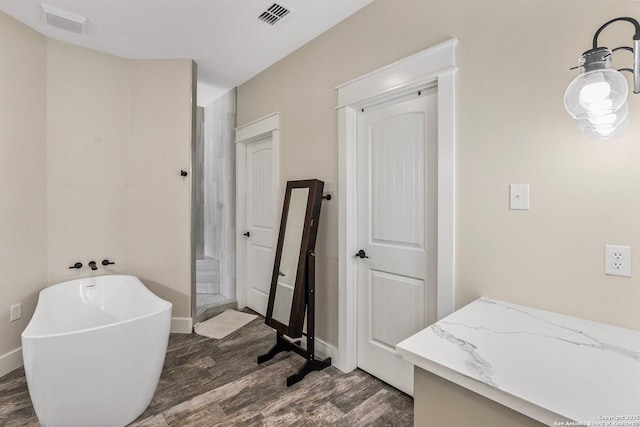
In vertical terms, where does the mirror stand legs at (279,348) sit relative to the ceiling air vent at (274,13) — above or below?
below

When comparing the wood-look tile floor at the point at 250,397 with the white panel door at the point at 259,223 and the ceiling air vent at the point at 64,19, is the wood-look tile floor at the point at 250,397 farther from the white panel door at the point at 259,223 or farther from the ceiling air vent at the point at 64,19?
the ceiling air vent at the point at 64,19

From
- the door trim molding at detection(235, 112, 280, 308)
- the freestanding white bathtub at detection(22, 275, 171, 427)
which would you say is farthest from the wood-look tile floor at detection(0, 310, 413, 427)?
the door trim molding at detection(235, 112, 280, 308)

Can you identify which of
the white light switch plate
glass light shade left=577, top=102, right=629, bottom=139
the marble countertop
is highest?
glass light shade left=577, top=102, right=629, bottom=139

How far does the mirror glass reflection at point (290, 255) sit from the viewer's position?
2496mm

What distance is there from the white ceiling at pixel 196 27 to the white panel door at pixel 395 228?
2.79 ft

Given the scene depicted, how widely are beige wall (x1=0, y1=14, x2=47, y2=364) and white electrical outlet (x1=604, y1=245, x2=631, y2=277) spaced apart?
3679 millimetres

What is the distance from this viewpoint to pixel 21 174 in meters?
2.50

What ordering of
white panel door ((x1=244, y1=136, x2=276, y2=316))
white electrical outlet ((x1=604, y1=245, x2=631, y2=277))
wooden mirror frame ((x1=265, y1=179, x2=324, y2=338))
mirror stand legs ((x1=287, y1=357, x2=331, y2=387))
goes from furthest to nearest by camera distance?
white panel door ((x1=244, y1=136, x2=276, y2=316))
wooden mirror frame ((x1=265, y1=179, x2=324, y2=338))
mirror stand legs ((x1=287, y1=357, x2=331, y2=387))
white electrical outlet ((x1=604, y1=245, x2=631, y2=277))

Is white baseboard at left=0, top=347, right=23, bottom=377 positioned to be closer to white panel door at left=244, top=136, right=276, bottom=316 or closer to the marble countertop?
white panel door at left=244, top=136, right=276, bottom=316

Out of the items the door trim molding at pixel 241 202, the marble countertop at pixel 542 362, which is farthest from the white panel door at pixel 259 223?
the marble countertop at pixel 542 362

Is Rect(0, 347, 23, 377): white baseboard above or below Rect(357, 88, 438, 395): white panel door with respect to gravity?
below

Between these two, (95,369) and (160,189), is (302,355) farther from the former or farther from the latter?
(160,189)

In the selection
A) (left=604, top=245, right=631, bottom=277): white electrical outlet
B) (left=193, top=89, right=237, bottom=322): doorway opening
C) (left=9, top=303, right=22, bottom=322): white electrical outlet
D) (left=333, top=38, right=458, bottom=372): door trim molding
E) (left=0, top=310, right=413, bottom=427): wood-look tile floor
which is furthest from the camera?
(left=193, top=89, right=237, bottom=322): doorway opening

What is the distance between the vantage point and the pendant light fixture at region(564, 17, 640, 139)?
3.27ft
